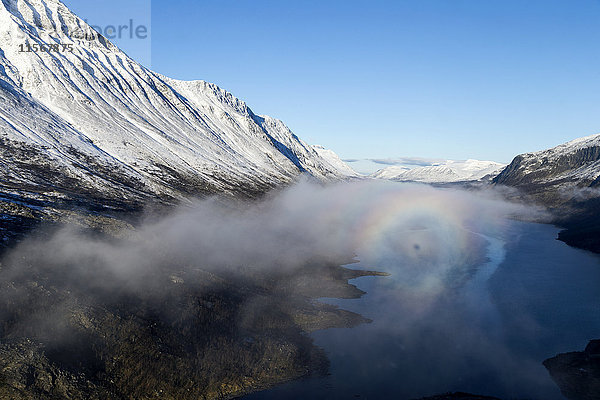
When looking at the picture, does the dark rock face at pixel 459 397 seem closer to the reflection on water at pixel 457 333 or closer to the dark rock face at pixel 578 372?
the reflection on water at pixel 457 333

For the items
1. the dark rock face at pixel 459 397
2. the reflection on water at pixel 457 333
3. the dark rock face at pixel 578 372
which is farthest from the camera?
the reflection on water at pixel 457 333

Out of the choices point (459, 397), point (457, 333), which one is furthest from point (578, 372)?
point (459, 397)

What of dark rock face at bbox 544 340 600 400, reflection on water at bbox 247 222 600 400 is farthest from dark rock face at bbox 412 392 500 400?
dark rock face at bbox 544 340 600 400

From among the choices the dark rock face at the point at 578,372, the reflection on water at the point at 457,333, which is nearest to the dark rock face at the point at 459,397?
the reflection on water at the point at 457,333

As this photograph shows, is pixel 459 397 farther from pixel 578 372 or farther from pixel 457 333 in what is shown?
pixel 457 333

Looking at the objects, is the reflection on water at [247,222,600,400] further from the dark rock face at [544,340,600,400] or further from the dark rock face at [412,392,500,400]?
the dark rock face at [544,340,600,400]

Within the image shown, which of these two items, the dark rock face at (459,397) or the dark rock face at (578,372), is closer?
the dark rock face at (459,397)
